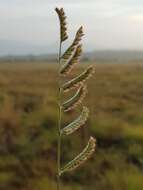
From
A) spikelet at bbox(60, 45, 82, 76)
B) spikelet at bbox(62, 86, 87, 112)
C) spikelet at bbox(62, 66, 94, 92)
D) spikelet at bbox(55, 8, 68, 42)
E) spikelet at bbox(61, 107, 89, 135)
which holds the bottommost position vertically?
spikelet at bbox(61, 107, 89, 135)

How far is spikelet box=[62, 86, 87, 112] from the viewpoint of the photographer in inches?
39.2

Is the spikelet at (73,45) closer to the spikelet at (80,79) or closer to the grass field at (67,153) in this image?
the spikelet at (80,79)

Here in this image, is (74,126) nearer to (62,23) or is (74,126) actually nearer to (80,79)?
(80,79)

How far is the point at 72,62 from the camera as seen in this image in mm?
956

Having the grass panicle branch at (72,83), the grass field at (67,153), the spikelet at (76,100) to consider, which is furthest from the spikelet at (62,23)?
the grass field at (67,153)

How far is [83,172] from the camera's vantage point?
7332 millimetres

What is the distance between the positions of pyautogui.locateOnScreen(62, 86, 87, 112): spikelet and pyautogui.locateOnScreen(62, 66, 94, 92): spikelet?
0.02 m

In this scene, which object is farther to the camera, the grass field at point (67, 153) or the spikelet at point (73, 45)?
the grass field at point (67, 153)

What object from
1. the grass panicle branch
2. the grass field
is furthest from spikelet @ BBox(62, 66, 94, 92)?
the grass field

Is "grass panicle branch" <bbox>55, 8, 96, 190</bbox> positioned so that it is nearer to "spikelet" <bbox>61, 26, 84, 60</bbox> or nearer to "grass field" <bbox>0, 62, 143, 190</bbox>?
"spikelet" <bbox>61, 26, 84, 60</bbox>

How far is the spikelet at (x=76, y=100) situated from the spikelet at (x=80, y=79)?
20mm

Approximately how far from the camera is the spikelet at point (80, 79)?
98 centimetres

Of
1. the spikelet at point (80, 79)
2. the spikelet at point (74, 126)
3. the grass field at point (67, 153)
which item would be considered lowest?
the grass field at point (67, 153)

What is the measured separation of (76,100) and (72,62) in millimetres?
84
